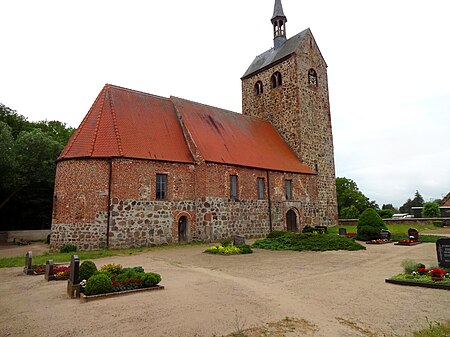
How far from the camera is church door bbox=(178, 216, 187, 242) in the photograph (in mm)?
19506

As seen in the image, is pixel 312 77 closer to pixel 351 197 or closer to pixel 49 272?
pixel 49 272

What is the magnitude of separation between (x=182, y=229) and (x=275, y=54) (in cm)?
2083

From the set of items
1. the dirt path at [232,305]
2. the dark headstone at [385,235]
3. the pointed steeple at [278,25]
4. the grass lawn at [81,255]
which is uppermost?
the pointed steeple at [278,25]

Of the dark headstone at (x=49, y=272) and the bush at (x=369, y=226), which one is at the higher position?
the bush at (x=369, y=226)

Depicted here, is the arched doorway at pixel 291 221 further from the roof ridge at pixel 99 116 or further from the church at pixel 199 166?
the roof ridge at pixel 99 116

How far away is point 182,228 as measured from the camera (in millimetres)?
19672

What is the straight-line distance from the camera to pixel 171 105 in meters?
23.3

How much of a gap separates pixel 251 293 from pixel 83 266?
4475 millimetres

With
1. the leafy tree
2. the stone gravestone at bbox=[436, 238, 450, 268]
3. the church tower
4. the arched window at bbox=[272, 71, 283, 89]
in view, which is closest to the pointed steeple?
the church tower

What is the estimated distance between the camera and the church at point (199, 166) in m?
17.1

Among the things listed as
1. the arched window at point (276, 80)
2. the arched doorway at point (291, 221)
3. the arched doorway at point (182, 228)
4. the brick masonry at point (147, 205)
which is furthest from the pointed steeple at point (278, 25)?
the arched doorway at point (182, 228)

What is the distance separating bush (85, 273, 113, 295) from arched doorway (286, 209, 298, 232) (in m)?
18.6

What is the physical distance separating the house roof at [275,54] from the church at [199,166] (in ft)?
0.51

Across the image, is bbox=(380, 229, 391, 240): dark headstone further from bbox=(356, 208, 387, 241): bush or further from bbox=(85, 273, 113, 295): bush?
bbox=(85, 273, 113, 295): bush
